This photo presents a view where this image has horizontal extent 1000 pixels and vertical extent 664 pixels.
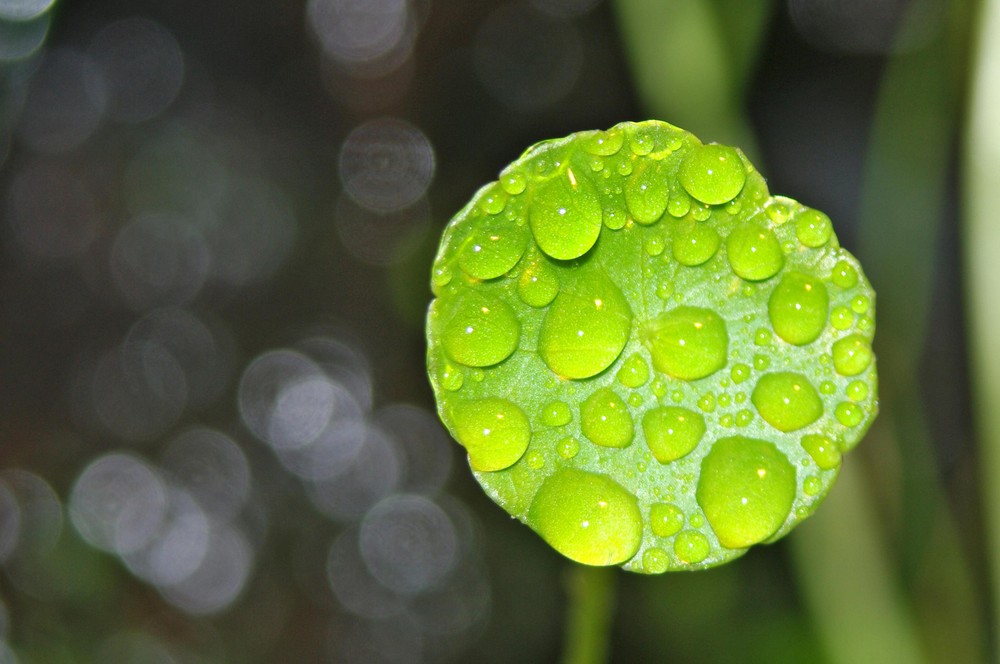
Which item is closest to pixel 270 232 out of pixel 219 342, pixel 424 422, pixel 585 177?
pixel 219 342

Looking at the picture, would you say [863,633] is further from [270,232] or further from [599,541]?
[270,232]

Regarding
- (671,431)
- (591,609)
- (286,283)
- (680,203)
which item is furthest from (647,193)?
(286,283)

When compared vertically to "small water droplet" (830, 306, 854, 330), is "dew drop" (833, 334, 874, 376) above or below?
below

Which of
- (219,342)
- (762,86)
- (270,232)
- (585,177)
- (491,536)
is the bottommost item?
(491,536)

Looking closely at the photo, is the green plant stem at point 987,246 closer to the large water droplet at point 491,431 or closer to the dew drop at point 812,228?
the dew drop at point 812,228

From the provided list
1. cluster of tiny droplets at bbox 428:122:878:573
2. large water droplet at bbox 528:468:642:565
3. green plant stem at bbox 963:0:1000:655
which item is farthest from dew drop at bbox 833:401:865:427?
green plant stem at bbox 963:0:1000:655

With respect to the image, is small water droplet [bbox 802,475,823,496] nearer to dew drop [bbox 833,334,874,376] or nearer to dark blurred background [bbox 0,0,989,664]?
dew drop [bbox 833,334,874,376]

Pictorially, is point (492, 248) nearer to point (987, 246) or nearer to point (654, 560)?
point (654, 560)
